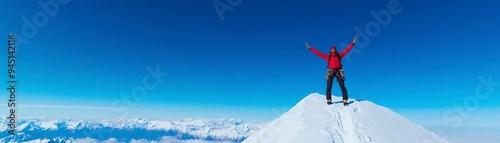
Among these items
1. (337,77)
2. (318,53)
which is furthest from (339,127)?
(318,53)

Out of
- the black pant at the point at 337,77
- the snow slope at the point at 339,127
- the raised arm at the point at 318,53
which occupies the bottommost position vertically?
the snow slope at the point at 339,127

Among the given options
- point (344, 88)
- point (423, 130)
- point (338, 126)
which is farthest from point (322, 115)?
point (423, 130)

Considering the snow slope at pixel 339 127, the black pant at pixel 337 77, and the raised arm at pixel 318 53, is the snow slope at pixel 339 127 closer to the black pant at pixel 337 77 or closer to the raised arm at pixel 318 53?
the black pant at pixel 337 77

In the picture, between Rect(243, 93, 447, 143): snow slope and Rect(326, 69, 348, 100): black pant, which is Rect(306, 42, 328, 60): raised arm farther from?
Rect(243, 93, 447, 143): snow slope

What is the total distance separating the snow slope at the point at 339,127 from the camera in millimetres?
9406

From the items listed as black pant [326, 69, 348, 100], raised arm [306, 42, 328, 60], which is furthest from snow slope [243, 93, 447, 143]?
raised arm [306, 42, 328, 60]

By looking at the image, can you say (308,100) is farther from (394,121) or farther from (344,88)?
(394,121)

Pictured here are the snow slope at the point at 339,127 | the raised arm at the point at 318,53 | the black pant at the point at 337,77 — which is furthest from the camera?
the raised arm at the point at 318,53

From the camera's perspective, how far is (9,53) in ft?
71.7

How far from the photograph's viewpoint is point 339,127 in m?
10.3

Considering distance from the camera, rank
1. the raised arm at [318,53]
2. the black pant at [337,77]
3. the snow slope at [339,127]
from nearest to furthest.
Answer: the snow slope at [339,127], the black pant at [337,77], the raised arm at [318,53]

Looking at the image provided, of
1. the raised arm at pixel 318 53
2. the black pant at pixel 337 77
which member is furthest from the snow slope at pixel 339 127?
the raised arm at pixel 318 53

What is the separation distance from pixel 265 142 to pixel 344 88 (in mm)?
5594

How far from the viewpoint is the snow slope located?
941 cm
